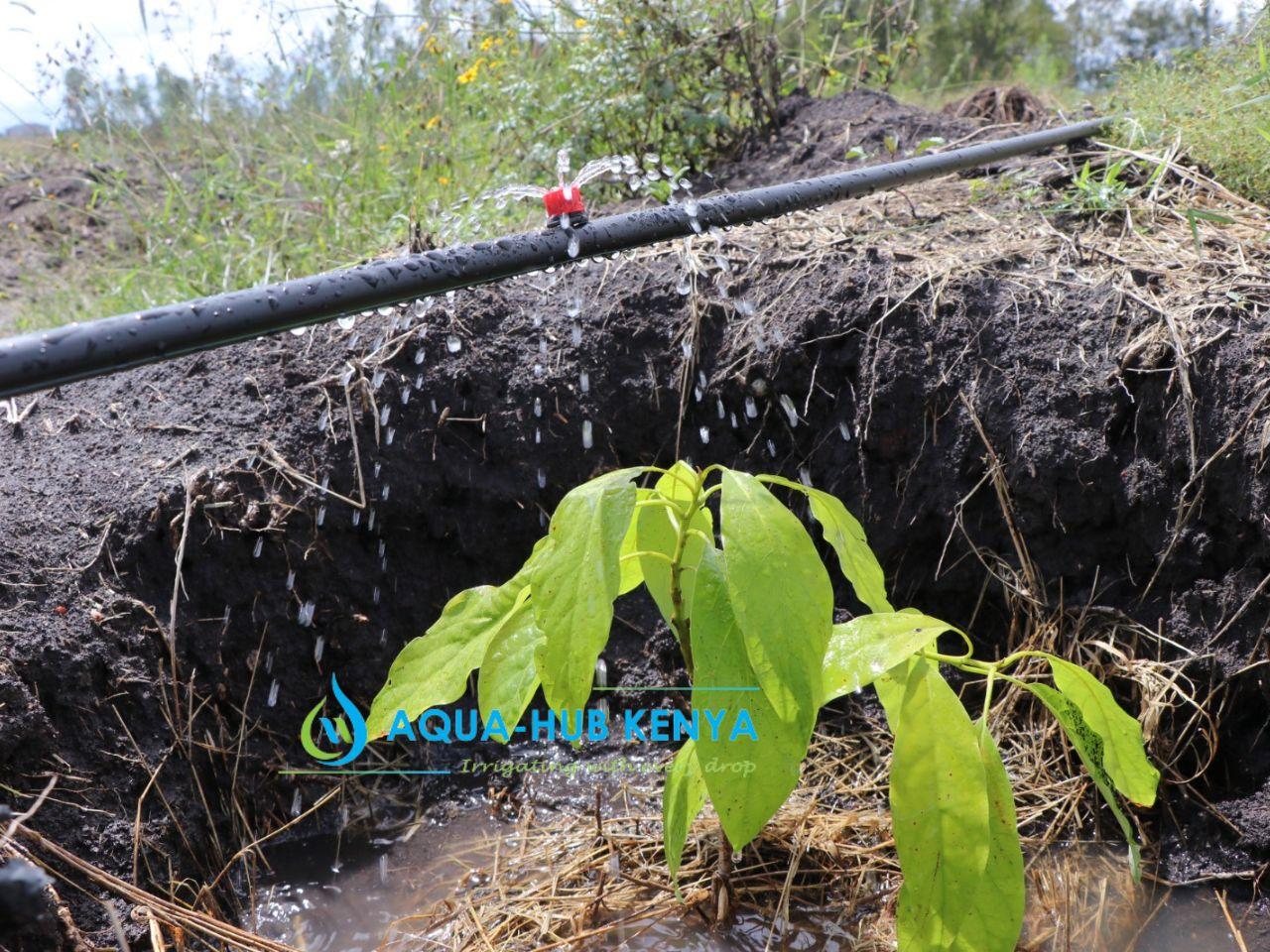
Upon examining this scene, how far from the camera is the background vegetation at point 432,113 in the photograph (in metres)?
3.30

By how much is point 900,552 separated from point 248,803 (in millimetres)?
1579

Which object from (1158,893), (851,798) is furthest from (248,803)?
(1158,893)

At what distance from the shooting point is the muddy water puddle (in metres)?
1.63

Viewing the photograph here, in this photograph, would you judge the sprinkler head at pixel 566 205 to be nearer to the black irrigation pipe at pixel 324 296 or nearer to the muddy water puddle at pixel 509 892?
the black irrigation pipe at pixel 324 296

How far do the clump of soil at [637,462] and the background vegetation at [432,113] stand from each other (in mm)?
777

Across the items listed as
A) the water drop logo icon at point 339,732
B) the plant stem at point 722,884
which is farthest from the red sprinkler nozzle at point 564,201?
the water drop logo icon at point 339,732

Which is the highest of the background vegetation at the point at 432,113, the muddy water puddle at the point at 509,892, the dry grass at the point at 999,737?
the background vegetation at the point at 432,113

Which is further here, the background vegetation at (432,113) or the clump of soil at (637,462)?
the background vegetation at (432,113)

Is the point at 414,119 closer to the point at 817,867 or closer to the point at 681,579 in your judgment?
the point at 681,579

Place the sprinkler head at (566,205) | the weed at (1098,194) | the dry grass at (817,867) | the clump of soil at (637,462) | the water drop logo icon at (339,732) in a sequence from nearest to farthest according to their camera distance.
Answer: the sprinkler head at (566,205)
the dry grass at (817,867)
the clump of soil at (637,462)
the water drop logo icon at (339,732)
the weed at (1098,194)

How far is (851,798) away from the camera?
200 centimetres

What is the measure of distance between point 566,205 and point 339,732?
4.89ft

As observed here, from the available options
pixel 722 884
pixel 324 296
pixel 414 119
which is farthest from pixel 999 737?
pixel 414 119

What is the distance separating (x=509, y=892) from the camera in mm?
1799
